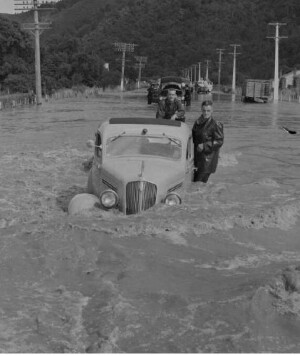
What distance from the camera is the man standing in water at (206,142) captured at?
10859 millimetres

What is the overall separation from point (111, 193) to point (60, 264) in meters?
2.00

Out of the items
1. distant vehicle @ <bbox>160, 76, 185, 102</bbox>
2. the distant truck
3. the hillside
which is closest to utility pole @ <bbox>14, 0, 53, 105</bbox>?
distant vehicle @ <bbox>160, 76, 185, 102</bbox>

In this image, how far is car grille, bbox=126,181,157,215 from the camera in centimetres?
879

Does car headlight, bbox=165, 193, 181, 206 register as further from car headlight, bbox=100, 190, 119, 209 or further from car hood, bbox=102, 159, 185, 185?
car headlight, bbox=100, 190, 119, 209

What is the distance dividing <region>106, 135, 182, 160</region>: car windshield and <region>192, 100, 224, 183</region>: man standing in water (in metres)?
0.81

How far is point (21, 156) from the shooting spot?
53.8 feet

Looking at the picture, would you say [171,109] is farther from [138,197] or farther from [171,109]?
[138,197]

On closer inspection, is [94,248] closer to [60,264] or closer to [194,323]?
[60,264]

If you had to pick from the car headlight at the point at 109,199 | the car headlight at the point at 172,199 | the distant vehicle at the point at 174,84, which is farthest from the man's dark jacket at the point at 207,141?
the distant vehicle at the point at 174,84

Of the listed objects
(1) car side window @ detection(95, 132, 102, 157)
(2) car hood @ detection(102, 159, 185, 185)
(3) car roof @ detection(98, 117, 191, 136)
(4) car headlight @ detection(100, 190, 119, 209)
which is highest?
(3) car roof @ detection(98, 117, 191, 136)

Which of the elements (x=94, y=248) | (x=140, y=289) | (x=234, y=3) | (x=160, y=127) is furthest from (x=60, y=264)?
(x=234, y=3)

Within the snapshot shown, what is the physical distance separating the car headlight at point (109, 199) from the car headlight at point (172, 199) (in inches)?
28.1

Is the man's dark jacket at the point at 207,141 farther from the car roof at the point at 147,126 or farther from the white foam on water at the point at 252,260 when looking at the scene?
the white foam on water at the point at 252,260

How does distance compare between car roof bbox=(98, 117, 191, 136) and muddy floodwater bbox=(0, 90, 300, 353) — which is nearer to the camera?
muddy floodwater bbox=(0, 90, 300, 353)
